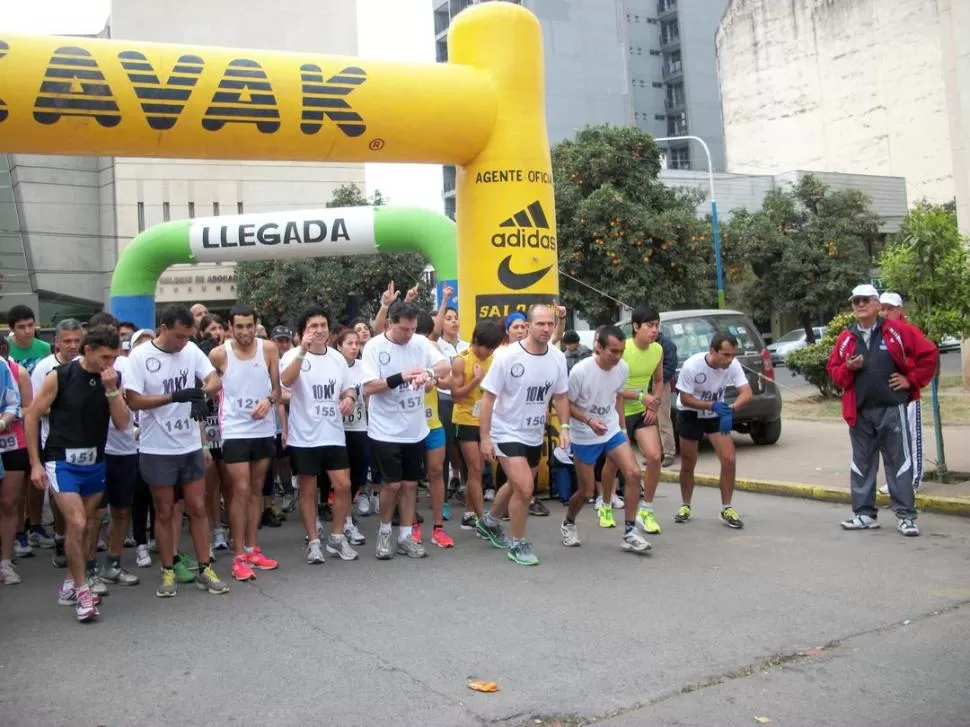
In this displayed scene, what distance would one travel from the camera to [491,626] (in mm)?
5375

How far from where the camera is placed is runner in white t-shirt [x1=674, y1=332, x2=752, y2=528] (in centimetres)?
800

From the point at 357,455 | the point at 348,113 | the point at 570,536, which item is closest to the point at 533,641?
the point at 570,536

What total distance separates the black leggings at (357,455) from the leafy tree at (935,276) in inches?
205

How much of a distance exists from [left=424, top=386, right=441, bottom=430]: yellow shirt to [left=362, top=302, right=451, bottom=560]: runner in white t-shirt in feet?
1.21

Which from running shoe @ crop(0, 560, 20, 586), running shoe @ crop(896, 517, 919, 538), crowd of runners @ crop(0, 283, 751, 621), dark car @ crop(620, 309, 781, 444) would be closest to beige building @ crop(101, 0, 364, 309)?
dark car @ crop(620, 309, 781, 444)

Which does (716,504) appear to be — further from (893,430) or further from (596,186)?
(596,186)

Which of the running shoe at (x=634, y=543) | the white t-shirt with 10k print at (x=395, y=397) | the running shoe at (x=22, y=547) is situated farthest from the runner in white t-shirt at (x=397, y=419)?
the running shoe at (x=22, y=547)

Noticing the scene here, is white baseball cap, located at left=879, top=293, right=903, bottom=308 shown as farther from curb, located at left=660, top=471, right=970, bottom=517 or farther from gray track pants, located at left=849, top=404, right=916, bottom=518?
curb, located at left=660, top=471, right=970, bottom=517

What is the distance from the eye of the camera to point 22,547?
8.09 m

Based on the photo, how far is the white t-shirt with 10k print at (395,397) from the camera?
7.27 metres

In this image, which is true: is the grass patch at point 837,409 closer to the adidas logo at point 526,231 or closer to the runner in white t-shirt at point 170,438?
the adidas logo at point 526,231

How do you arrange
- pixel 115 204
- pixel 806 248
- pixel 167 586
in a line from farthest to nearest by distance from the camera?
pixel 115 204 → pixel 806 248 → pixel 167 586

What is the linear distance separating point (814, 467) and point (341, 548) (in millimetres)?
5745

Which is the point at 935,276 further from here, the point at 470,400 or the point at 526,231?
the point at 470,400
